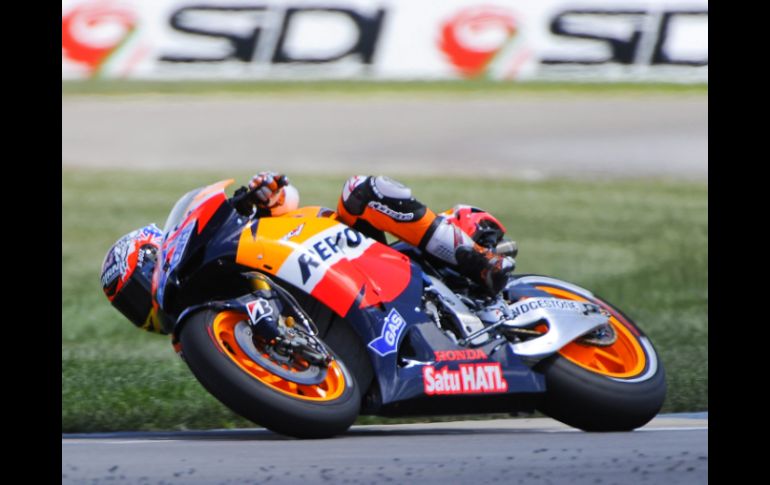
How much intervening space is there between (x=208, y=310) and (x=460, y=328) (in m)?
1.16

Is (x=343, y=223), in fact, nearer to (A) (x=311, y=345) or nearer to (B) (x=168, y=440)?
(A) (x=311, y=345)

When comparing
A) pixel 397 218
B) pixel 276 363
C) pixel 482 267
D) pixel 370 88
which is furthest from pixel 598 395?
pixel 370 88

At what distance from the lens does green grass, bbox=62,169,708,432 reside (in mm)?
8227

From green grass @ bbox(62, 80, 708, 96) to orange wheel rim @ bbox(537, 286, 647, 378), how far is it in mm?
20026

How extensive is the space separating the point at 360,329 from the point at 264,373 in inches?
21.6

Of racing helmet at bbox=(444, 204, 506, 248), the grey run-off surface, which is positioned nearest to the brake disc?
racing helmet at bbox=(444, 204, 506, 248)

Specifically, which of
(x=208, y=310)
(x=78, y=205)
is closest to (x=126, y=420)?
(x=208, y=310)

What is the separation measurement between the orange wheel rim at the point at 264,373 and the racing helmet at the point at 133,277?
3.01ft

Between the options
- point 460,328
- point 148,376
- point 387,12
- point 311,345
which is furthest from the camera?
point 387,12

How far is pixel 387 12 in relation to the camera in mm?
26812

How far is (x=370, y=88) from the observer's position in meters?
27.4

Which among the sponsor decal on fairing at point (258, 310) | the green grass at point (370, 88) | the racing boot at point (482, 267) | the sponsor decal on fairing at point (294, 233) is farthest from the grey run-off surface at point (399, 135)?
the sponsor decal on fairing at point (258, 310)

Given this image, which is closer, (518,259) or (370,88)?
(518,259)

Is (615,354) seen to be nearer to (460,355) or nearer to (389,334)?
(460,355)
